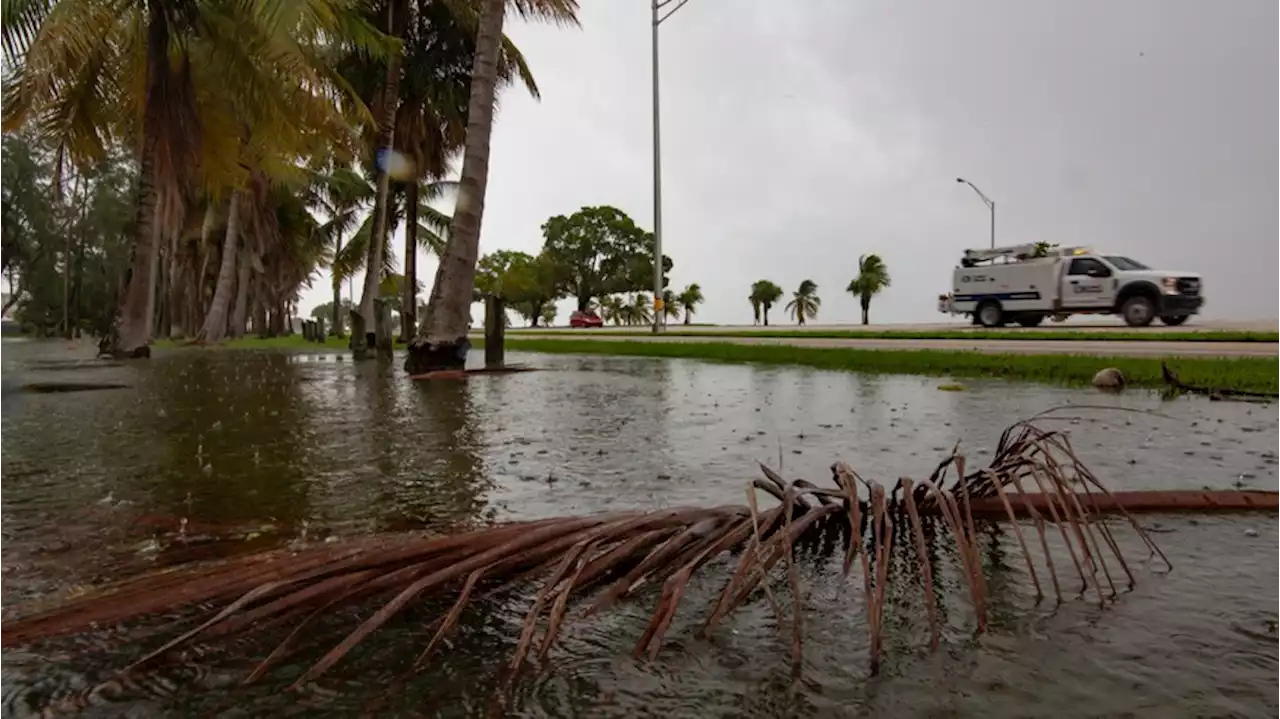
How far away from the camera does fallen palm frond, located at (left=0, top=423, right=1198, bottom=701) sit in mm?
1544

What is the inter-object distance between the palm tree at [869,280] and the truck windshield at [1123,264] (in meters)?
56.5

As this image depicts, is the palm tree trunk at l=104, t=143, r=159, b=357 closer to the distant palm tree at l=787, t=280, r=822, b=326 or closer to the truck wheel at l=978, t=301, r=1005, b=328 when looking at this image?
the truck wheel at l=978, t=301, r=1005, b=328

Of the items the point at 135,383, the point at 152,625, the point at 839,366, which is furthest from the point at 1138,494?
the point at 135,383

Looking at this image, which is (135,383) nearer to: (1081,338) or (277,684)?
(277,684)

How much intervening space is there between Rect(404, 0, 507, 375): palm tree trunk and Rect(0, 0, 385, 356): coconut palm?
12.6 feet

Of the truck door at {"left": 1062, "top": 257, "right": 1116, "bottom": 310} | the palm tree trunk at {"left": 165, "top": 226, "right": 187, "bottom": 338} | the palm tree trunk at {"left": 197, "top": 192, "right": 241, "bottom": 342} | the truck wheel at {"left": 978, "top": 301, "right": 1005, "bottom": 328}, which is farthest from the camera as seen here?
the palm tree trunk at {"left": 165, "top": 226, "right": 187, "bottom": 338}

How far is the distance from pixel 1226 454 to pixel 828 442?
187cm

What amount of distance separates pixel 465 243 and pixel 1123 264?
18187 mm

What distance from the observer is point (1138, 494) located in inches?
106

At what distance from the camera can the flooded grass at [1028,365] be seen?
706 centimetres

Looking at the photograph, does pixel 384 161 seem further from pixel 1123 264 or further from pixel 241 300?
A: pixel 1123 264

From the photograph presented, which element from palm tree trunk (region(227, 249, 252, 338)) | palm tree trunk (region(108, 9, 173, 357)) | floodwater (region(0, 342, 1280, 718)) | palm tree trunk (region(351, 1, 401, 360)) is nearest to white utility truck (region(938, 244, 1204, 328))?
floodwater (region(0, 342, 1280, 718))

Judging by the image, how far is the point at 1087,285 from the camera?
21.2 meters

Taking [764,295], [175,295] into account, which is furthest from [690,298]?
[175,295]
